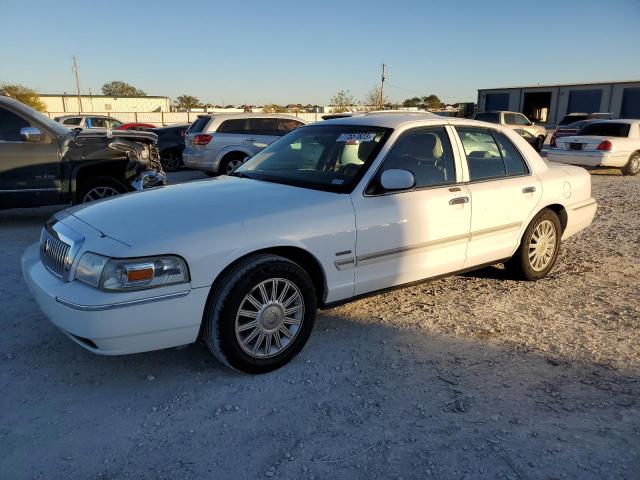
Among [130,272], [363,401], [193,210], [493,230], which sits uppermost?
[193,210]

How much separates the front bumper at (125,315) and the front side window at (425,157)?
1.80m

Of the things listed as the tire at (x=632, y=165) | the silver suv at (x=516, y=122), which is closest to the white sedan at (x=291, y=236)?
the tire at (x=632, y=165)

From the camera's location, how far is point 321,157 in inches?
166

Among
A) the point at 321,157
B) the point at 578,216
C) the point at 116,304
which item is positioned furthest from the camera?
the point at 578,216

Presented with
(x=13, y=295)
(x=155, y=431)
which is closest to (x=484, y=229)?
(x=155, y=431)

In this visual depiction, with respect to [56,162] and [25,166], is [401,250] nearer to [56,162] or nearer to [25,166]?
[56,162]

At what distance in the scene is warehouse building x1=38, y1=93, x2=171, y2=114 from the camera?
52.0 metres

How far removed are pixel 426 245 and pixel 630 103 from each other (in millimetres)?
49066

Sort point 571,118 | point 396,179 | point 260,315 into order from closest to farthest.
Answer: point 260,315
point 396,179
point 571,118

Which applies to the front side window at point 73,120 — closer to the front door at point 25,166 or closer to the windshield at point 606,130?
the front door at point 25,166

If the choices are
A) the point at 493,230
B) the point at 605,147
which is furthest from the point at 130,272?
the point at 605,147

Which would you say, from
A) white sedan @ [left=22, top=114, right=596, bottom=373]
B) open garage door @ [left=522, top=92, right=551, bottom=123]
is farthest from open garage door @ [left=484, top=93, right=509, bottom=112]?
white sedan @ [left=22, top=114, right=596, bottom=373]

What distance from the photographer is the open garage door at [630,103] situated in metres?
43.2

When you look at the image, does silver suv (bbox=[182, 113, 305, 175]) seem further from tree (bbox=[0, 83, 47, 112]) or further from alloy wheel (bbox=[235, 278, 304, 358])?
tree (bbox=[0, 83, 47, 112])
